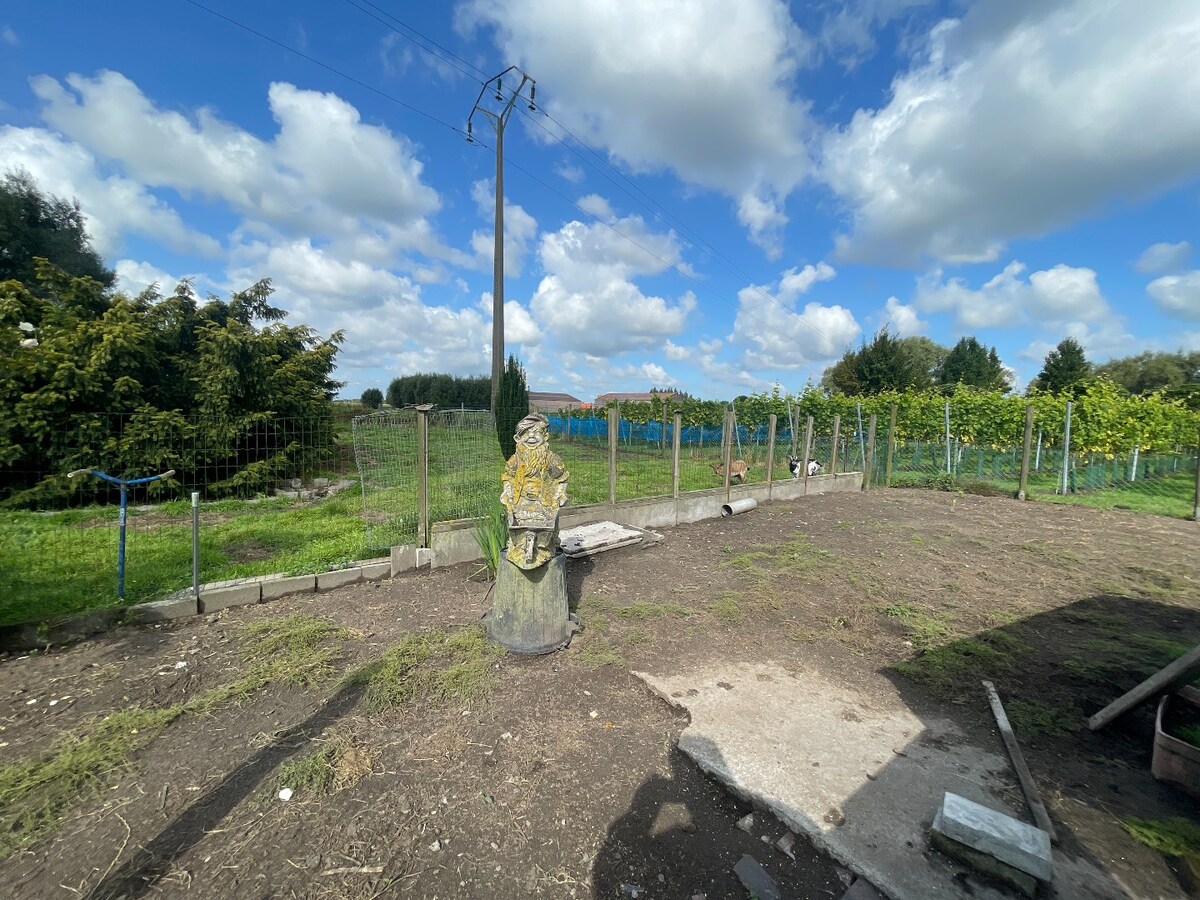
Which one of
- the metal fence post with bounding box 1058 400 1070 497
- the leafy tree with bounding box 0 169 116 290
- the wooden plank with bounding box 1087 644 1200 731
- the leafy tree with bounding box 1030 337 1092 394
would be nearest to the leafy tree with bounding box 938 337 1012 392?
the leafy tree with bounding box 1030 337 1092 394

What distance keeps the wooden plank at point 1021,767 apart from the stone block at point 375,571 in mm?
5152

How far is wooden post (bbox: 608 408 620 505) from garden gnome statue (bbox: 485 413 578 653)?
3.25 meters

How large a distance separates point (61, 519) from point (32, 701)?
4685 mm

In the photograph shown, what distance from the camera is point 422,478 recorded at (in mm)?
5508

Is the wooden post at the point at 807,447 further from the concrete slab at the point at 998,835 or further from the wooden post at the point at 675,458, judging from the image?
the concrete slab at the point at 998,835

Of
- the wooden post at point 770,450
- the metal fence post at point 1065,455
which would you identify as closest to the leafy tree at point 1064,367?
the metal fence post at point 1065,455

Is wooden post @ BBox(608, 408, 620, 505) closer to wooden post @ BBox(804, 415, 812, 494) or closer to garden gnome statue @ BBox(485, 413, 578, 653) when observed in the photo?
garden gnome statue @ BBox(485, 413, 578, 653)

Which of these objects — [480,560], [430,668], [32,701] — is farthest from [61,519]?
[430,668]

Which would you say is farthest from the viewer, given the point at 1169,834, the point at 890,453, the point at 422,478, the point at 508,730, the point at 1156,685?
the point at 890,453

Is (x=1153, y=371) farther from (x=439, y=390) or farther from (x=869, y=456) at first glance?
(x=439, y=390)

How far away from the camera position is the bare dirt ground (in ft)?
6.40

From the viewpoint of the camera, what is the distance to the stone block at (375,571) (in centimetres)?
511

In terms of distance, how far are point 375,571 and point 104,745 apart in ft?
8.70

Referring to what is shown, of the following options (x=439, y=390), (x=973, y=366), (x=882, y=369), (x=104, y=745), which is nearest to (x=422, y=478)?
(x=104, y=745)
